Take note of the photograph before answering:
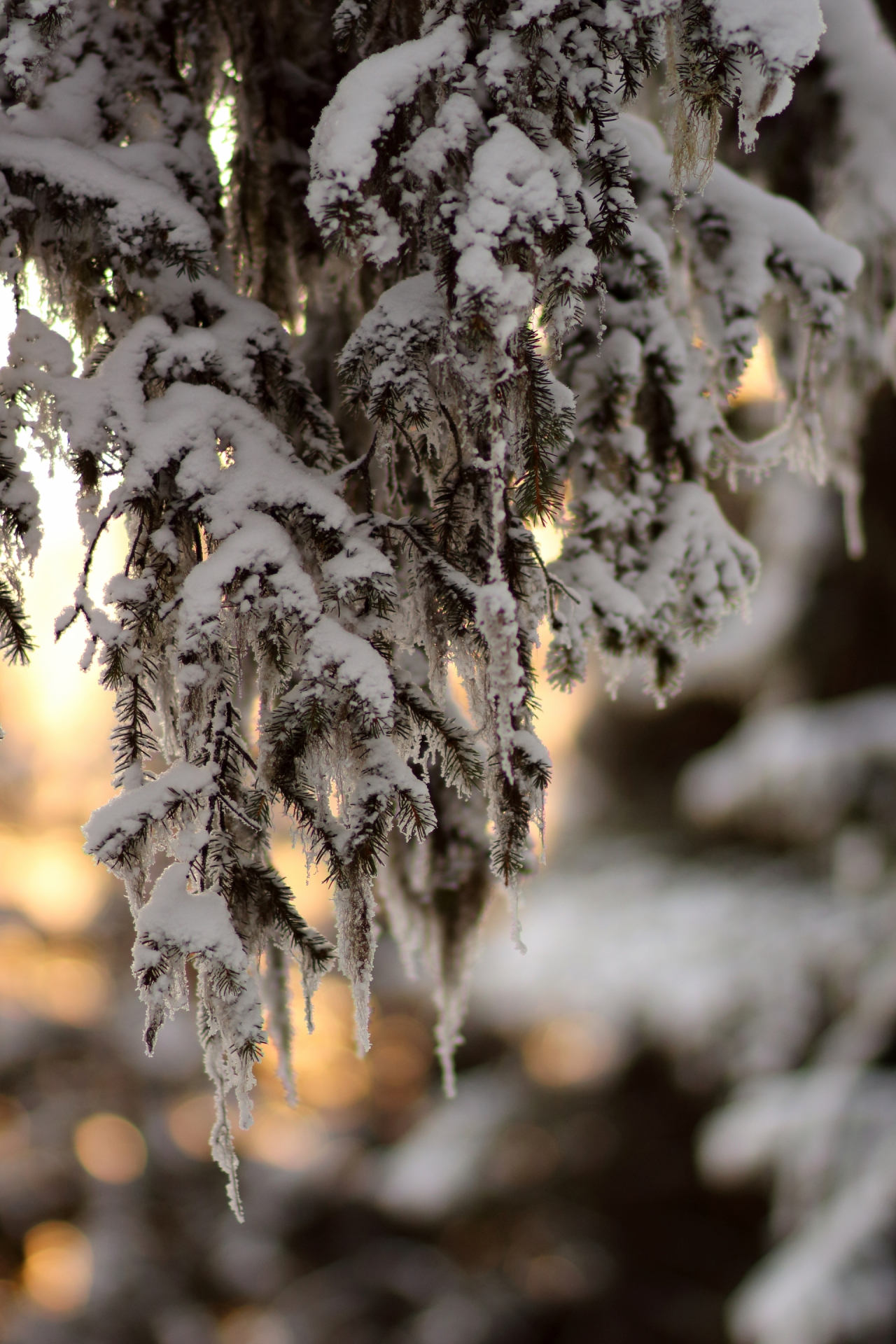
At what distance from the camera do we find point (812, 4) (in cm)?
129

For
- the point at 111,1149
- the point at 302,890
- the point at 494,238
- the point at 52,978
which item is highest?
the point at 302,890

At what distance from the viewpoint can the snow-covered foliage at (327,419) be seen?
49.1 inches

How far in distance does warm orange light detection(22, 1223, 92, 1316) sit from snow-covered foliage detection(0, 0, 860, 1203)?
10.8 m

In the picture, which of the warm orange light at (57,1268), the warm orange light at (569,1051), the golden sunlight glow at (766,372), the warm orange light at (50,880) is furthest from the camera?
the warm orange light at (50,880)

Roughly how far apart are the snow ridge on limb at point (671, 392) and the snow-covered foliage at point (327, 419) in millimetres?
323

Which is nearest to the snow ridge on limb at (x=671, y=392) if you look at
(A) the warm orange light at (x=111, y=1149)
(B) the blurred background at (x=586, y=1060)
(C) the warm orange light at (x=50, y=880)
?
(B) the blurred background at (x=586, y=1060)

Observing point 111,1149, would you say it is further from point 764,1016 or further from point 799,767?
point 799,767

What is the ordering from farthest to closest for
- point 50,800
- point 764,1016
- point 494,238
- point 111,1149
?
1. point 50,800
2. point 111,1149
3. point 764,1016
4. point 494,238

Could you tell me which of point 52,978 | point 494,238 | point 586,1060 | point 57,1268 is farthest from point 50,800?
point 494,238

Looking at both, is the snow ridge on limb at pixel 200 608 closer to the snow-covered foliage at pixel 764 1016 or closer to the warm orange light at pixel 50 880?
the snow-covered foliage at pixel 764 1016

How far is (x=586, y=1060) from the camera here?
8.59 m

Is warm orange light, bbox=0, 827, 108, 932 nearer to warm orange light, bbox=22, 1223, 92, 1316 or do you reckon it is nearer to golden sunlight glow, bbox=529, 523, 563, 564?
warm orange light, bbox=22, 1223, 92, 1316

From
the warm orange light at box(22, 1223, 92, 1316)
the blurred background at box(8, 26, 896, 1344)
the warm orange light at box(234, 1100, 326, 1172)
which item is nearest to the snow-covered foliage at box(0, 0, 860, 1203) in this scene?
the blurred background at box(8, 26, 896, 1344)

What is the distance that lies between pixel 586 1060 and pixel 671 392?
25.8 ft
